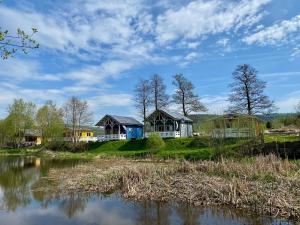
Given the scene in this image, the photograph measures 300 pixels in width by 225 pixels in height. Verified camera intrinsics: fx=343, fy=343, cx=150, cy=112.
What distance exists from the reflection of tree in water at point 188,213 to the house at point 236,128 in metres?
14.8

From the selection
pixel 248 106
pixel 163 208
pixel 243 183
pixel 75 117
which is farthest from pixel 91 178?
pixel 75 117

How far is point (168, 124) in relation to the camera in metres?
55.3

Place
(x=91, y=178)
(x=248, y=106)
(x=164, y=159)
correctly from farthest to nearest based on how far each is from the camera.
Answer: (x=248, y=106), (x=164, y=159), (x=91, y=178)

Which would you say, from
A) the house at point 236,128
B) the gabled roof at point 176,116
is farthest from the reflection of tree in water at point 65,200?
the gabled roof at point 176,116

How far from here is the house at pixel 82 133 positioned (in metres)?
67.7

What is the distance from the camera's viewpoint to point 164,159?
112 feet

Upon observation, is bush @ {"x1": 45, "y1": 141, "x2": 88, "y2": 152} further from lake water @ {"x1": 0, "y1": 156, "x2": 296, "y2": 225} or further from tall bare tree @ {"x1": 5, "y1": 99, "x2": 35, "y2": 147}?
lake water @ {"x1": 0, "y1": 156, "x2": 296, "y2": 225}

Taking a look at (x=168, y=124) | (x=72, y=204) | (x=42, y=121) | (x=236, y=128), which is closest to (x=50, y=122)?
(x=42, y=121)

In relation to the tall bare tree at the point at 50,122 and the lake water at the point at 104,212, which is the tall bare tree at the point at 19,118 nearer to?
the tall bare tree at the point at 50,122

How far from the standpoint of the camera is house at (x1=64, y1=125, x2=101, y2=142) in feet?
222

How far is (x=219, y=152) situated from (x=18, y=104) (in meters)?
52.8

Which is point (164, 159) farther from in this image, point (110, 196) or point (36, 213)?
point (36, 213)

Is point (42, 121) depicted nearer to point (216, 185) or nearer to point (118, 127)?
point (118, 127)

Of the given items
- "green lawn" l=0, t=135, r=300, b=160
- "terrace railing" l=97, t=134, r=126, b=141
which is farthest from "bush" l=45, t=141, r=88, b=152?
"terrace railing" l=97, t=134, r=126, b=141
